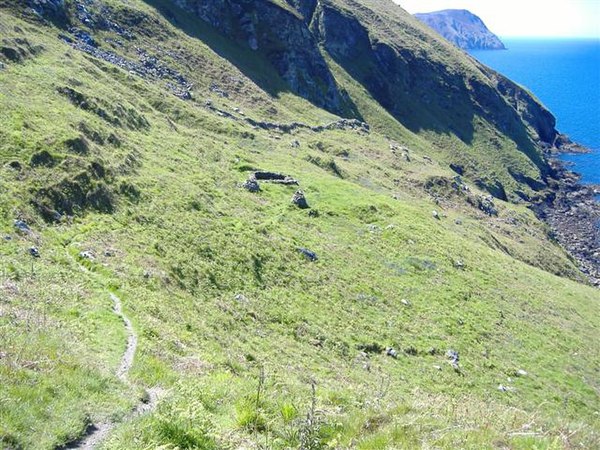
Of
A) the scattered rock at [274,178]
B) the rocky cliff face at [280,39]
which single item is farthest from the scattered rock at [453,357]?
the rocky cliff face at [280,39]

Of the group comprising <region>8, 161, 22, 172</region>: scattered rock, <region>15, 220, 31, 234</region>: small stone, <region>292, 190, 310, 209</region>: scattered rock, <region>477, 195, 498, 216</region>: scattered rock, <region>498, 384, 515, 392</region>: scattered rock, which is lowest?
<region>498, 384, 515, 392</region>: scattered rock

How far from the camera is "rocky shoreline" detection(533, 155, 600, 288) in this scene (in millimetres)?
89625

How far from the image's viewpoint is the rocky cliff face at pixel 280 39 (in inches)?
4109

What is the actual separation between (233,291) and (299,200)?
20563 mm

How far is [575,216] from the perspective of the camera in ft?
357

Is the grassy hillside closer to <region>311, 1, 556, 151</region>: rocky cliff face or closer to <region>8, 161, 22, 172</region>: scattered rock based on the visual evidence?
<region>8, 161, 22, 172</region>: scattered rock

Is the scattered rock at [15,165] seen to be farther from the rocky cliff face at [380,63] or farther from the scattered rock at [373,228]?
the rocky cliff face at [380,63]

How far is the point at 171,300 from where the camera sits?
24703mm

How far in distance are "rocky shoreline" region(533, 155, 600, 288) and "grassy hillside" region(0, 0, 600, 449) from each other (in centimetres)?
1383

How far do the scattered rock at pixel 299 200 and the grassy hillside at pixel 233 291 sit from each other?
2.01 feet

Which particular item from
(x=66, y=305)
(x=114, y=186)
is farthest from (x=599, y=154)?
(x=66, y=305)

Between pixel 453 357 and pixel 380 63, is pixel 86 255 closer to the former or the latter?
pixel 453 357

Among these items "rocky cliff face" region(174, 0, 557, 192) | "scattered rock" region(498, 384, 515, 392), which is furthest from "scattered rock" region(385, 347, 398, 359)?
"rocky cliff face" region(174, 0, 557, 192)

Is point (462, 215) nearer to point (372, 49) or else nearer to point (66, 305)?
point (66, 305)
